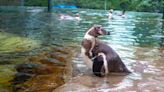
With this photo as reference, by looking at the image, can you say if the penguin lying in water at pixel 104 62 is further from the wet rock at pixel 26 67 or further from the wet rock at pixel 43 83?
the wet rock at pixel 26 67

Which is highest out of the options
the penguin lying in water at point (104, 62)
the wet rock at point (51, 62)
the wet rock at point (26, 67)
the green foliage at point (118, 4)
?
the penguin lying in water at point (104, 62)

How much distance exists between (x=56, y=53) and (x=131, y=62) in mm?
2232

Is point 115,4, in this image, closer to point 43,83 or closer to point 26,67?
point 26,67

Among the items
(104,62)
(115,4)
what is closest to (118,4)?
(115,4)

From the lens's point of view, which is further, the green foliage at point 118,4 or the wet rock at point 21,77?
the green foliage at point 118,4

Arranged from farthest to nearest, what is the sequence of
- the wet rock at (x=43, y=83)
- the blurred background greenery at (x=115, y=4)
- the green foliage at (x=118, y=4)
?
the green foliage at (x=118, y=4) → the blurred background greenery at (x=115, y=4) → the wet rock at (x=43, y=83)

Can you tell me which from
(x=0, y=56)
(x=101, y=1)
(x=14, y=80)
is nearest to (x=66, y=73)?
(x=14, y=80)

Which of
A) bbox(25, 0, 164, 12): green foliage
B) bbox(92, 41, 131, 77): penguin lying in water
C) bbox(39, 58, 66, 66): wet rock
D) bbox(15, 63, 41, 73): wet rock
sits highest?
bbox(92, 41, 131, 77): penguin lying in water

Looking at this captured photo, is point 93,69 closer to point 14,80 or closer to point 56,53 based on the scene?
point 14,80

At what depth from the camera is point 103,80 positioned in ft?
23.7

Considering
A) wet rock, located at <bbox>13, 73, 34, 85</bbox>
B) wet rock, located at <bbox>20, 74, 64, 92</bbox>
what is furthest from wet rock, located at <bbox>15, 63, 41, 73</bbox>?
wet rock, located at <bbox>20, 74, 64, 92</bbox>

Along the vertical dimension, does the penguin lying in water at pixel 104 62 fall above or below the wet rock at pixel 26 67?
above

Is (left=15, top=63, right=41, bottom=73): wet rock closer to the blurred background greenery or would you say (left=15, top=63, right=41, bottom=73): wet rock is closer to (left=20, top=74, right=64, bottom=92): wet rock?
(left=20, top=74, right=64, bottom=92): wet rock

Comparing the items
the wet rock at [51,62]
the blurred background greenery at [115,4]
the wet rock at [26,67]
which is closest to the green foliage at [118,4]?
the blurred background greenery at [115,4]
